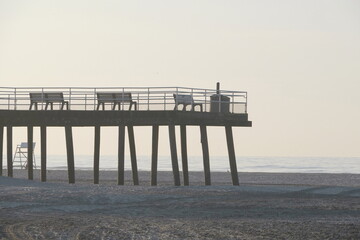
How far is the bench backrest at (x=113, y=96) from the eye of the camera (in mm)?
39406

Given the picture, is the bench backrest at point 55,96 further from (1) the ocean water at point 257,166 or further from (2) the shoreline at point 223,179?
(1) the ocean water at point 257,166

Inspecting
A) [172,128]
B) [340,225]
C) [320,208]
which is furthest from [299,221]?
[172,128]

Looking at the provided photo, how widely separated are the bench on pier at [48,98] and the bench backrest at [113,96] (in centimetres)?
165

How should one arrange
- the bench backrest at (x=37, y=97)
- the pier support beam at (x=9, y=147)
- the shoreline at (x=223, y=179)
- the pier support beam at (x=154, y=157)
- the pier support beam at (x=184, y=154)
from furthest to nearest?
the shoreline at (x=223, y=179) < the pier support beam at (x=9, y=147) < the pier support beam at (x=184, y=154) < the bench backrest at (x=37, y=97) < the pier support beam at (x=154, y=157)

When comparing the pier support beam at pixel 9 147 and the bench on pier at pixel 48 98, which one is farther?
the pier support beam at pixel 9 147

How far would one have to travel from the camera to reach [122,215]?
2642 centimetres

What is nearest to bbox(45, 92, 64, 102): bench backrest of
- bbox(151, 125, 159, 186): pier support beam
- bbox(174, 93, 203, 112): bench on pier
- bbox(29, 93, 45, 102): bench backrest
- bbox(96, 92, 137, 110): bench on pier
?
bbox(29, 93, 45, 102): bench backrest

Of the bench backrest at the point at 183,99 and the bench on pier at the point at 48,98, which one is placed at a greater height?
the bench on pier at the point at 48,98

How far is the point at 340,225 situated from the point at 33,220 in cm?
812

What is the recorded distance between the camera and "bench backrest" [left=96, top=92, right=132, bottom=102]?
129 ft

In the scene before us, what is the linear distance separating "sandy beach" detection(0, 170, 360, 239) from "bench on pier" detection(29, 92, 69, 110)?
4.57 m

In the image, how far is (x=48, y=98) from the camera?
41.0m

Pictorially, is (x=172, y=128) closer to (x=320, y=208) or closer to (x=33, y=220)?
(x=320, y=208)

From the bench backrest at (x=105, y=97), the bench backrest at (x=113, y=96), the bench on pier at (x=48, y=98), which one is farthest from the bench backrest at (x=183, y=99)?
the bench on pier at (x=48, y=98)
